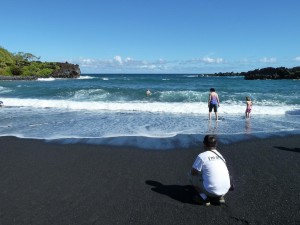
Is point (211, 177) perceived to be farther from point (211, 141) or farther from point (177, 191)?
point (177, 191)

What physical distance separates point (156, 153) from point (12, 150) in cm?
420

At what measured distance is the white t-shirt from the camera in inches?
209

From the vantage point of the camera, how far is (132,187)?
6238mm

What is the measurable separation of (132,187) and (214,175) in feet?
5.73

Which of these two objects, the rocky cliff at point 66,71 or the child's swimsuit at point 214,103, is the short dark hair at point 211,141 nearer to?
the child's swimsuit at point 214,103

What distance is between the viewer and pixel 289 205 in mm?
5406

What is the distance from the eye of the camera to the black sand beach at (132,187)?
5.03 metres

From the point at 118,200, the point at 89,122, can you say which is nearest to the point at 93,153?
the point at 118,200

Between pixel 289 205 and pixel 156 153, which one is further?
pixel 156 153

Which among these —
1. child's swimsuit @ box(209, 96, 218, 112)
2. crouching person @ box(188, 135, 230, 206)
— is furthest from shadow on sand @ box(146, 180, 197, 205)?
child's swimsuit @ box(209, 96, 218, 112)

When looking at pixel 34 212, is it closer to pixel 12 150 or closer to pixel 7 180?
pixel 7 180

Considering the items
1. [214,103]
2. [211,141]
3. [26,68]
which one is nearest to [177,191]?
[211,141]

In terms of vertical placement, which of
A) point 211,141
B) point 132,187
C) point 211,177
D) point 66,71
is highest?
point 211,141

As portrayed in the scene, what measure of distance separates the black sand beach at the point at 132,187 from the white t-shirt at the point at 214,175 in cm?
32
